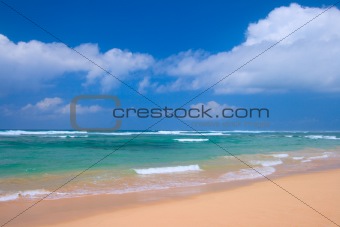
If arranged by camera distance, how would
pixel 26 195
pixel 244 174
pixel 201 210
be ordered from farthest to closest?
pixel 244 174 < pixel 26 195 < pixel 201 210

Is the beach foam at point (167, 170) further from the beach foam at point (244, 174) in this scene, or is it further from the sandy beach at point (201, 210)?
the sandy beach at point (201, 210)

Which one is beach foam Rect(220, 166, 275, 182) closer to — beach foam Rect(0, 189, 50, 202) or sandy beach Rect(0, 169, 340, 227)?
sandy beach Rect(0, 169, 340, 227)

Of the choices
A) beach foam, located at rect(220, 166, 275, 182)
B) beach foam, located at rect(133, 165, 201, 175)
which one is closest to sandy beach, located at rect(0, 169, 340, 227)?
beach foam, located at rect(220, 166, 275, 182)

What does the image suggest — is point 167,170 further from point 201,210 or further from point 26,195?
point 201,210

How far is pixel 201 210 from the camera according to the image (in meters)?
5.35

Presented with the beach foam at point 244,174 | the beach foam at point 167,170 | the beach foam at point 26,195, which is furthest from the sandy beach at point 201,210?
the beach foam at point 167,170

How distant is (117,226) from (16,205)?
2557mm

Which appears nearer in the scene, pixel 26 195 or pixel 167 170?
pixel 26 195

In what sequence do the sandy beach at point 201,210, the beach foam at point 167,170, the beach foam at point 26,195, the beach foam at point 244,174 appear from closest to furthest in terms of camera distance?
the sandy beach at point 201,210 → the beach foam at point 26,195 → the beach foam at point 244,174 → the beach foam at point 167,170

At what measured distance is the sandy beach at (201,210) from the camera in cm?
469

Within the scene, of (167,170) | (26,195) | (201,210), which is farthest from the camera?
(167,170)

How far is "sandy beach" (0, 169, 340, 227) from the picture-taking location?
4688 millimetres

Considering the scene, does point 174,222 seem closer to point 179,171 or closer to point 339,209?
point 339,209

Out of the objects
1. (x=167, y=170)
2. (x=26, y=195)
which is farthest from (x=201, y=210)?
(x=167, y=170)
